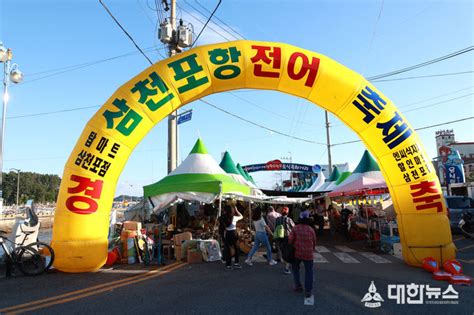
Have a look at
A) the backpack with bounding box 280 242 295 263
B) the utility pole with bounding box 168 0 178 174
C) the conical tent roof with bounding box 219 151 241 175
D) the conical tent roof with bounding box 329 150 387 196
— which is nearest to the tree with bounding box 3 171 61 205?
the conical tent roof with bounding box 219 151 241 175

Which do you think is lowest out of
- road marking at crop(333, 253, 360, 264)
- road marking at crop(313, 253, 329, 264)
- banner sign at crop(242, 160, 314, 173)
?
road marking at crop(333, 253, 360, 264)

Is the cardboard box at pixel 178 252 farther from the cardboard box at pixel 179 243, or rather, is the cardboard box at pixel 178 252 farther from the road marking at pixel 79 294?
the road marking at pixel 79 294

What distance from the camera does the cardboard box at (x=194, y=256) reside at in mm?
9625

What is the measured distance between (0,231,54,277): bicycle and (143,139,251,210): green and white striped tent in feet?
14.9

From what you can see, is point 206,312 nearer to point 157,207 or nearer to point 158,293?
point 158,293

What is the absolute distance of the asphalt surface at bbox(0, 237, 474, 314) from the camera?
530 cm

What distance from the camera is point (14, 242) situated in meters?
8.35

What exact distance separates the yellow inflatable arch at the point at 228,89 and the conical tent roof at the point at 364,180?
17.9ft

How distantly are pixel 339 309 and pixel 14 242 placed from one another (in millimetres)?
7871

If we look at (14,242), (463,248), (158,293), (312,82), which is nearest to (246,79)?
(312,82)

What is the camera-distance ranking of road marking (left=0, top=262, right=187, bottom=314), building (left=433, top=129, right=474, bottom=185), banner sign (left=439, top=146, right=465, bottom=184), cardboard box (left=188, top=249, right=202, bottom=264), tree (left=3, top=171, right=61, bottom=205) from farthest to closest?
1. tree (left=3, top=171, right=61, bottom=205)
2. building (left=433, top=129, right=474, bottom=185)
3. banner sign (left=439, top=146, right=465, bottom=184)
4. cardboard box (left=188, top=249, right=202, bottom=264)
5. road marking (left=0, top=262, right=187, bottom=314)

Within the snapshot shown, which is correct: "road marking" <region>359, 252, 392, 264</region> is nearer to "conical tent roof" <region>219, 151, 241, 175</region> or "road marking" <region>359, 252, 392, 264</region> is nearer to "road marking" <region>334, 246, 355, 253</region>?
"road marking" <region>334, 246, 355, 253</region>

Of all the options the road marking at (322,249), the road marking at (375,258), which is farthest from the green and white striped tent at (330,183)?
the road marking at (375,258)

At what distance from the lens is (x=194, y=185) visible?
11.8 metres
